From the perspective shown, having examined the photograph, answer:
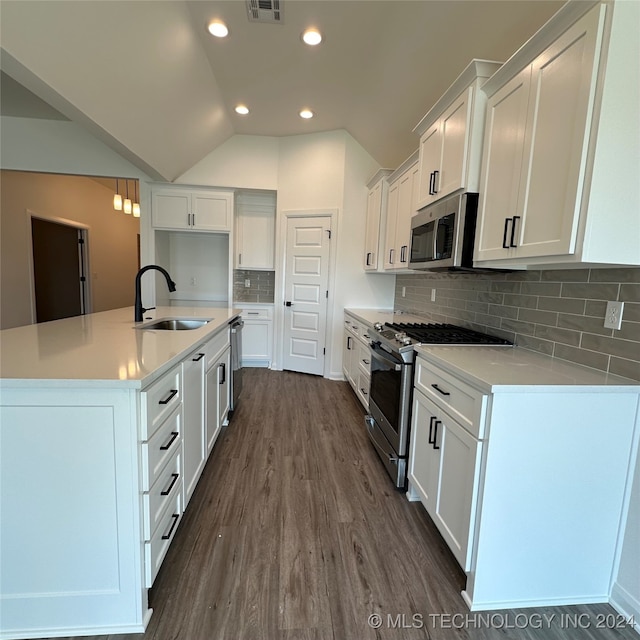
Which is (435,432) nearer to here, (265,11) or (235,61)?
(265,11)

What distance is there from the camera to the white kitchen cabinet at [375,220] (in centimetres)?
370

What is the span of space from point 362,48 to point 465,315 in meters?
2.30

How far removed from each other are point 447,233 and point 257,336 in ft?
10.7

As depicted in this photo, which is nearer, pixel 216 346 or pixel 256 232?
pixel 216 346

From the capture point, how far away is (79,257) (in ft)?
19.8

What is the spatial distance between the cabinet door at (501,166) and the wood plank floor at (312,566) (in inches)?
60.3

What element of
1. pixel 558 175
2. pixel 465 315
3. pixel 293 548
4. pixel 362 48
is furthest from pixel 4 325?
pixel 558 175

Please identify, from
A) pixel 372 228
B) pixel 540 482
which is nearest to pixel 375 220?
pixel 372 228

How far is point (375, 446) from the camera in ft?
8.40

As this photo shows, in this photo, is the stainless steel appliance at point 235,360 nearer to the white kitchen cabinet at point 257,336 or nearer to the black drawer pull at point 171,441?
the black drawer pull at point 171,441

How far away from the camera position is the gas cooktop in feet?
6.55

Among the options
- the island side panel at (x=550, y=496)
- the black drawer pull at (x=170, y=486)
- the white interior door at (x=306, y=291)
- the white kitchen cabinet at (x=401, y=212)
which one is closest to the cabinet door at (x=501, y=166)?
the island side panel at (x=550, y=496)

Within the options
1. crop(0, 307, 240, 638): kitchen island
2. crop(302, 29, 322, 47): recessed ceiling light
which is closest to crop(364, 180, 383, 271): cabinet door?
crop(302, 29, 322, 47): recessed ceiling light

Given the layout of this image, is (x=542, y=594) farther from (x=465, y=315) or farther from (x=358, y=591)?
(x=465, y=315)
